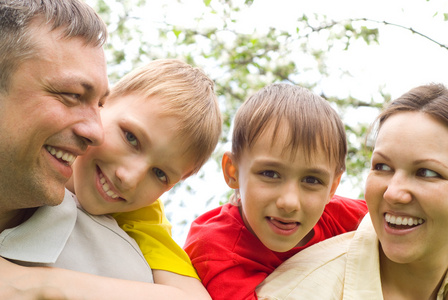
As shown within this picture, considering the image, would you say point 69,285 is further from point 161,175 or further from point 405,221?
point 405,221

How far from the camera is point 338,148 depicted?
8.72 ft

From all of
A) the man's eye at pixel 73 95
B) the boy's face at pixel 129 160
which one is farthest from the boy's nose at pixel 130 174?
the man's eye at pixel 73 95

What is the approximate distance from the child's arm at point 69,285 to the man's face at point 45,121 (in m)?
0.26

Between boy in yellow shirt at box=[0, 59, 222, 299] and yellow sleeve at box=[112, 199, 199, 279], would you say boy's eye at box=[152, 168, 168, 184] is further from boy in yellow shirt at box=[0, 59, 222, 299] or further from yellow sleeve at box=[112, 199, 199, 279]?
yellow sleeve at box=[112, 199, 199, 279]

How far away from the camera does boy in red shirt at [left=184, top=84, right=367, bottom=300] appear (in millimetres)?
2494

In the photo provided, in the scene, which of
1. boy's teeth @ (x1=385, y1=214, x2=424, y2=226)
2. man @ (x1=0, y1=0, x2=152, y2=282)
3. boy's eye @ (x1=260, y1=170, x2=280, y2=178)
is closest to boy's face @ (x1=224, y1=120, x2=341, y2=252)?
boy's eye @ (x1=260, y1=170, x2=280, y2=178)

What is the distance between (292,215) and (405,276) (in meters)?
0.63

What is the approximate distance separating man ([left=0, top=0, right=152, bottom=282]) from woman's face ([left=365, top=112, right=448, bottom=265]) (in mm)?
1094

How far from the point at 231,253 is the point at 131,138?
0.70m

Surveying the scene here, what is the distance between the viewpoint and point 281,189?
8.20 ft

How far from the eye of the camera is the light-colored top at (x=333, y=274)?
7.93 feet

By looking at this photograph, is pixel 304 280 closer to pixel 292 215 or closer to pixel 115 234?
pixel 292 215

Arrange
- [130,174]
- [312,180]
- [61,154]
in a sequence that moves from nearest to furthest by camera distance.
→ [61,154], [130,174], [312,180]

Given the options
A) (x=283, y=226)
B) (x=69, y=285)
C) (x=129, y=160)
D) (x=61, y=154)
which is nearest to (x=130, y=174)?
(x=129, y=160)
